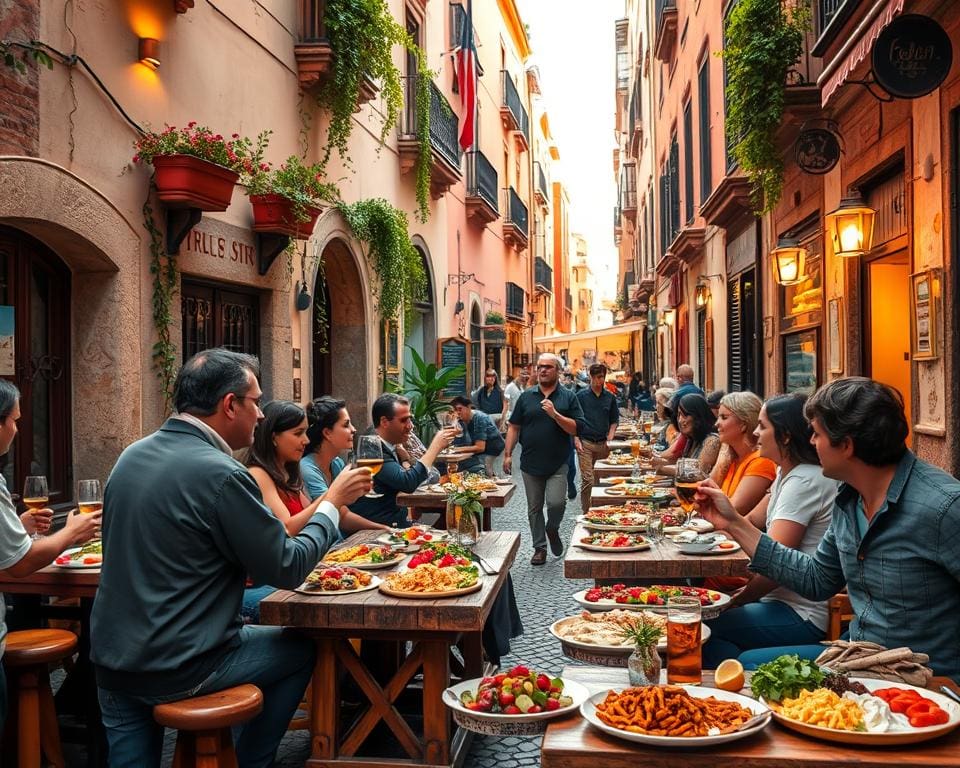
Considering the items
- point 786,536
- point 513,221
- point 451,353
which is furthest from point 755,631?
point 513,221

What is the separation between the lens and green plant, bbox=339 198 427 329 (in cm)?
1179

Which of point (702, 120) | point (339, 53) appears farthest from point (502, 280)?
point (339, 53)

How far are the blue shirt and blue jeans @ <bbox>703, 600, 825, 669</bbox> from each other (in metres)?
1.08

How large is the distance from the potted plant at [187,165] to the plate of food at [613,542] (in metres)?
3.94

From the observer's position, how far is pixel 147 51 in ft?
22.7

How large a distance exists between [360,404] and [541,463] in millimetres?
4068

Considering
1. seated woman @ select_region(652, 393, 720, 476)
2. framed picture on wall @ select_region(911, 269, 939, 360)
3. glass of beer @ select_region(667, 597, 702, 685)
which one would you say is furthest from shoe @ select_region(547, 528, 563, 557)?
glass of beer @ select_region(667, 597, 702, 685)

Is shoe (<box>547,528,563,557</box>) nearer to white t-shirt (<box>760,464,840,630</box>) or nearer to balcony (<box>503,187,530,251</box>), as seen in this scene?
white t-shirt (<box>760,464,840,630</box>)

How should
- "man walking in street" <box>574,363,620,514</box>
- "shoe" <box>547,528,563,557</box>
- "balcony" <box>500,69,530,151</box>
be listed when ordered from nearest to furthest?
"shoe" <box>547,528,563,557</box> → "man walking in street" <box>574,363,620,514</box> → "balcony" <box>500,69,530,151</box>

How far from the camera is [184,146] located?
694 cm

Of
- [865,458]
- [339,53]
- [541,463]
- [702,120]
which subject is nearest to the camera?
[865,458]

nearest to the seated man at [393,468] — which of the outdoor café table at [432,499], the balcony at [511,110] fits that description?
the outdoor café table at [432,499]

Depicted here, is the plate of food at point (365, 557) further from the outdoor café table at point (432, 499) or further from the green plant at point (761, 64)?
the green plant at point (761, 64)

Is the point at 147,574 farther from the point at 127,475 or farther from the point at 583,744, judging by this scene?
the point at 583,744
